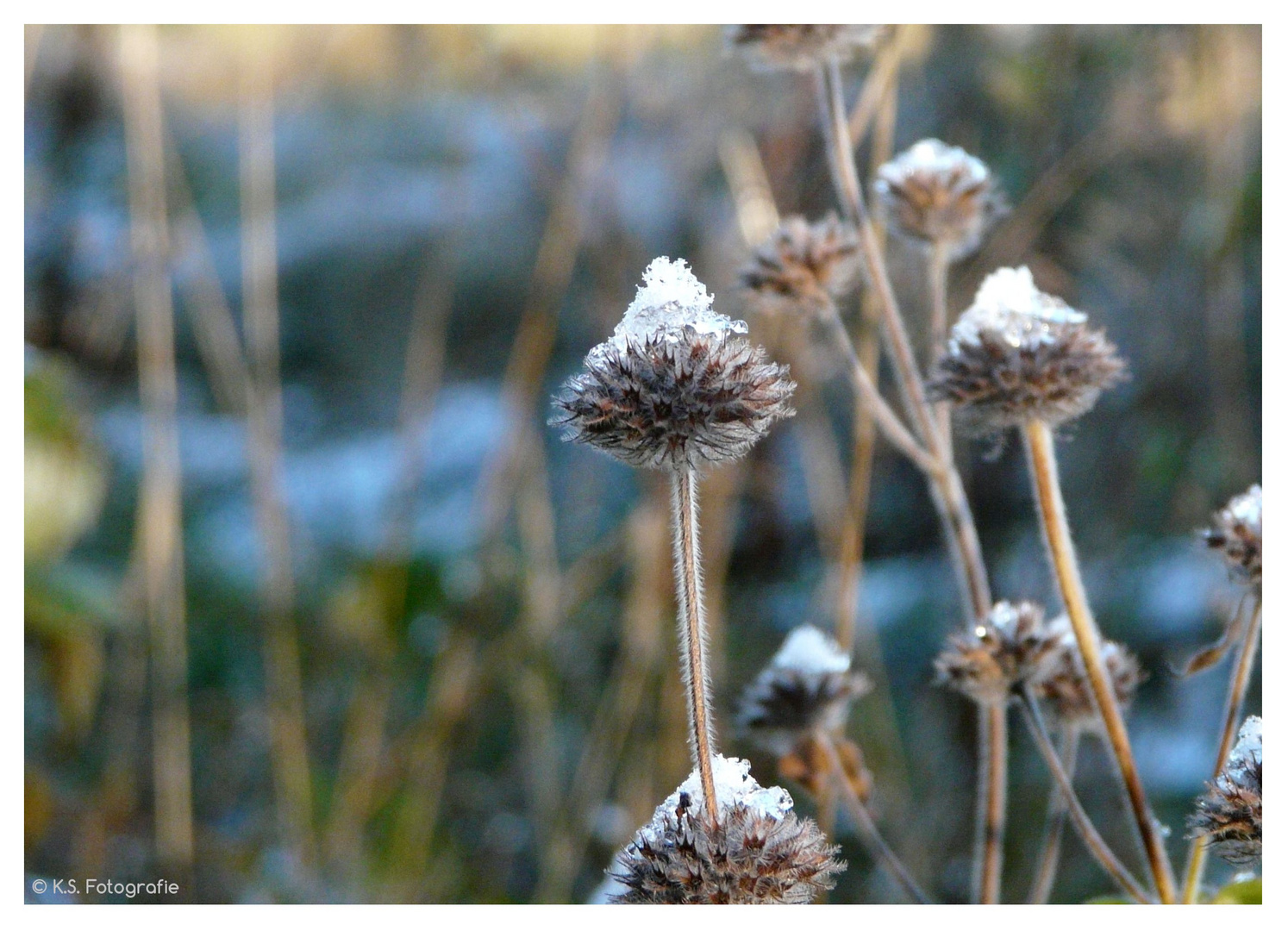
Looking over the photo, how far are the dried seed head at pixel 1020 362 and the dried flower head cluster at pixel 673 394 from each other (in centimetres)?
28

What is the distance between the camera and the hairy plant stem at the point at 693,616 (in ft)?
1.95

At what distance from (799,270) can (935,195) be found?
14cm

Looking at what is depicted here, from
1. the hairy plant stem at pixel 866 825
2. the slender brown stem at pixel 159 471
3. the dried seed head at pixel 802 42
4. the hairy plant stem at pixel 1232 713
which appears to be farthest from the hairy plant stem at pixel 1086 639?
the slender brown stem at pixel 159 471

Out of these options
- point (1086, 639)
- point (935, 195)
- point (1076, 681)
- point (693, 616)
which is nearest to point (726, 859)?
point (693, 616)

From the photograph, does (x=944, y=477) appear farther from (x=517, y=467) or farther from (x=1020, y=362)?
(x=517, y=467)

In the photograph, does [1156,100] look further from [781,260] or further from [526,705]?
[526,705]

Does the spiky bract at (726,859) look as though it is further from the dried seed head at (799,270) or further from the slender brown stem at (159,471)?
the slender brown stem at (159,471)

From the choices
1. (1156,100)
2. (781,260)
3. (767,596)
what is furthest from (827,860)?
(1156,100)

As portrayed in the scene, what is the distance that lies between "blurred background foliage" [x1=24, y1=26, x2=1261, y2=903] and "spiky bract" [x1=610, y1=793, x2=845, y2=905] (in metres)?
0.83

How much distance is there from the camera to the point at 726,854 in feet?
1.98

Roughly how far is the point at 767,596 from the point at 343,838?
0.81 m
